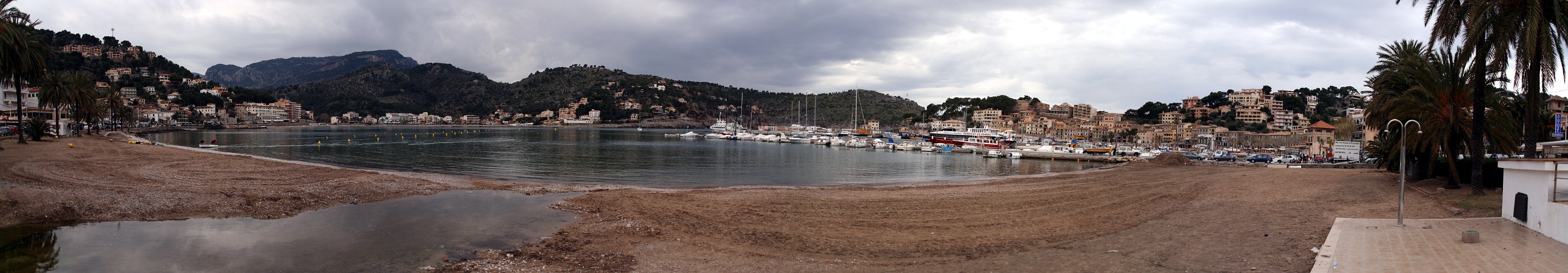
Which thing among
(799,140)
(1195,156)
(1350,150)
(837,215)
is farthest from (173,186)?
(799,140)

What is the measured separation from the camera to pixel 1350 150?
111ft

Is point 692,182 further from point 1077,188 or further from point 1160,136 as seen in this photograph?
point 1160,136

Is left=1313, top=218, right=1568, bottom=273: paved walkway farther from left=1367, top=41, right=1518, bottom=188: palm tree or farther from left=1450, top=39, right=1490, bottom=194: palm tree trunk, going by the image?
left=1367, top=41, right=1518, bottom=188: palm tree

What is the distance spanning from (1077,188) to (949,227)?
1212 cm

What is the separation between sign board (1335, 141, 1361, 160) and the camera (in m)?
33.5

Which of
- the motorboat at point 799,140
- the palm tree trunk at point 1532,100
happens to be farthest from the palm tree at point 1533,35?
the motorboat at point 799,140

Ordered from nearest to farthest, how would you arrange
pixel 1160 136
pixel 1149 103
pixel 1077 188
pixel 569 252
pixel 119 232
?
pixel 569 252 → pixel 119 232 → pixel 1077 188 → pixel 1160 136 → pixel 1149 103

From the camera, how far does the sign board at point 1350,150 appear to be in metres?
33.5

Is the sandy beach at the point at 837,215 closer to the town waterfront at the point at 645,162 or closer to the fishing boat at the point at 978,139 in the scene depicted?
the town waterfront at the point at 645,162

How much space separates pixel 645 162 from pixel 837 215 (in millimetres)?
29744

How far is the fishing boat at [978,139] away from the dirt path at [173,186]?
2261 inches

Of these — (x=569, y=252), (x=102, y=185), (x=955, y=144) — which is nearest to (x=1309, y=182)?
(x=569, y=252)

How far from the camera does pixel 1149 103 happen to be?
15512 cm

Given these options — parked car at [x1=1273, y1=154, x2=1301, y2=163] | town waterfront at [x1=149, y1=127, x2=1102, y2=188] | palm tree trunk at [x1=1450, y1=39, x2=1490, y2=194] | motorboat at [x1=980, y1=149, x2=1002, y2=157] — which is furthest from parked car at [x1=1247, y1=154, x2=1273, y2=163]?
palm tree trunk at [x1=1450, y1=39, x2=1490, y2=194]
